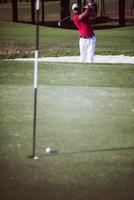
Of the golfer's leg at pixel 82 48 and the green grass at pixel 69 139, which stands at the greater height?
the golfer's leg at pixel 82 48

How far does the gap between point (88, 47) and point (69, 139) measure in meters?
8.72

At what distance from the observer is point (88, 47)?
49.3ft

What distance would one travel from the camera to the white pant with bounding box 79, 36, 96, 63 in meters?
14.9

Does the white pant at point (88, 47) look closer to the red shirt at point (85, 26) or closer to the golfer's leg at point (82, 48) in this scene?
the golfer's leg at point (82, 48)

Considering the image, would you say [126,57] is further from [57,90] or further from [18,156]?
[18,156]

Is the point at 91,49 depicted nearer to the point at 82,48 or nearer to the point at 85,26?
the point at 82,48

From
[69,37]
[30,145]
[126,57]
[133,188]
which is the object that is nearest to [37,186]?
[133,188]

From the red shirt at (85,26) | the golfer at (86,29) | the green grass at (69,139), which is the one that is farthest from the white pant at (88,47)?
the green grass at (69,139)

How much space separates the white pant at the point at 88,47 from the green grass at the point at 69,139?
3.35 metres

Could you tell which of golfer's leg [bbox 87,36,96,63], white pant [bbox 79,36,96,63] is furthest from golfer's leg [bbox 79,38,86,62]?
golfer's leg [bbox 87,36,96,63]

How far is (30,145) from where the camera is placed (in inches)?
248

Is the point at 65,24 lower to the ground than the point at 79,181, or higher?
higher

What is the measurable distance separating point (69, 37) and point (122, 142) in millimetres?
18934

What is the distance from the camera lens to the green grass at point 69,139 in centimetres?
492
